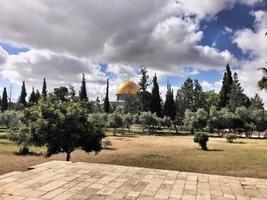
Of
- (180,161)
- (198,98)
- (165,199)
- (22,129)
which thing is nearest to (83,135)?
(22,129)

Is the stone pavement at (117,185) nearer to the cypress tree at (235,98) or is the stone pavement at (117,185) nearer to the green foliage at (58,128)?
the green foliage at (58,128)

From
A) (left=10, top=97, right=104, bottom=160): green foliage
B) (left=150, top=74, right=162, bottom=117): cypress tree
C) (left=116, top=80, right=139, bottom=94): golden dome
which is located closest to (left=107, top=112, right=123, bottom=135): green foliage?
(left=150, top=74, right=162, bottom=117): cypress tree

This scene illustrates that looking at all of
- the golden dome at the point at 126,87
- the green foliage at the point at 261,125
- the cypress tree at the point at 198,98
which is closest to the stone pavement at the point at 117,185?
the green foliage at the point at 261,125

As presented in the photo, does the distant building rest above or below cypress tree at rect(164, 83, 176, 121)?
above

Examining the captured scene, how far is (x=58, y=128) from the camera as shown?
20031 mm

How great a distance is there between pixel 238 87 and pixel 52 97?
71.7m

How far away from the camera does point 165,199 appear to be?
893 centimetres

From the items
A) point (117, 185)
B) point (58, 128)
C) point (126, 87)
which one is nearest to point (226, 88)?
point (126, 87)

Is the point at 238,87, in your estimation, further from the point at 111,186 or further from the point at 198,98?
the point at 111,186

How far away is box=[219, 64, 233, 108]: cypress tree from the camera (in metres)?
86.1

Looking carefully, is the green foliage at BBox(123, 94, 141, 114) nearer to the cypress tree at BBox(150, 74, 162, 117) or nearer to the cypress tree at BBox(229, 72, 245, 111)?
the cypress tree at BBox(150, 74, 162, 117)

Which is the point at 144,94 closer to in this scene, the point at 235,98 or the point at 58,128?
the point at 235,98

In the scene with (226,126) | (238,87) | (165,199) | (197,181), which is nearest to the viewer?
(165,199)

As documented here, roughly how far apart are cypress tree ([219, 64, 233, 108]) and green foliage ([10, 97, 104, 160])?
226 feet
